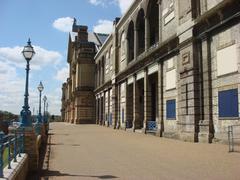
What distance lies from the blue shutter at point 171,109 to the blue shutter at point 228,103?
16.8ft

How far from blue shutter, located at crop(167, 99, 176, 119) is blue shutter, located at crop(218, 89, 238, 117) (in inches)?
202

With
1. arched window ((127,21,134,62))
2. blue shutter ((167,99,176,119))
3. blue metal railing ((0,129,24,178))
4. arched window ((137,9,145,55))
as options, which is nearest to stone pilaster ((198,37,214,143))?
blue shutter ((167,99,176,119))

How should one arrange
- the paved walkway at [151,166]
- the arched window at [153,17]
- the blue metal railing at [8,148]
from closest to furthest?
the blue metal railing at [8,148]
the paved walkway at [151,166]
the arched window at [153,17]

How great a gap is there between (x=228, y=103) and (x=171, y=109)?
20.9 feet

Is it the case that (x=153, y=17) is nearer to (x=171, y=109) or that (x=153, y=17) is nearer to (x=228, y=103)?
(x=171, y=109)

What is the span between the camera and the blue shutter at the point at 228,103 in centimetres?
1453

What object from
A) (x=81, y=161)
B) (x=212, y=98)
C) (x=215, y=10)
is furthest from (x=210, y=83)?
(x=81, y=161)

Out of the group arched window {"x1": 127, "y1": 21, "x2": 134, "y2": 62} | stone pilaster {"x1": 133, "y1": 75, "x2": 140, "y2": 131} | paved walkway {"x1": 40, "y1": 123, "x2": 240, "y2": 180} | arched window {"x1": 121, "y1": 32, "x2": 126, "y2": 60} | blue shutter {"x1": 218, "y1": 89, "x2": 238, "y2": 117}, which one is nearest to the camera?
paved walkway {"x1": 40, "y1": 123, "x2": 240, "y2": 180}

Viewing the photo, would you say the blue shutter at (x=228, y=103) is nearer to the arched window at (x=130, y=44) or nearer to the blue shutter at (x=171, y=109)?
the blue shutter at (x=171, y=109)

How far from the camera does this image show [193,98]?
17.3 meters

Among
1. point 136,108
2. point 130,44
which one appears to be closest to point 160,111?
point 136,108

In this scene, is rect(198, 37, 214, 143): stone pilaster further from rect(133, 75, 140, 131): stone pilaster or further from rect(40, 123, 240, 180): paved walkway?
rect(133, 75, 140, 131): stone pilaster

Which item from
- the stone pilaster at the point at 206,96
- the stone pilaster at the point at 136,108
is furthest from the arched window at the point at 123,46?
the stone pilaster at the point at 206,96

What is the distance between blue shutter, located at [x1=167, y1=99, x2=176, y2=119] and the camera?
20734mm
